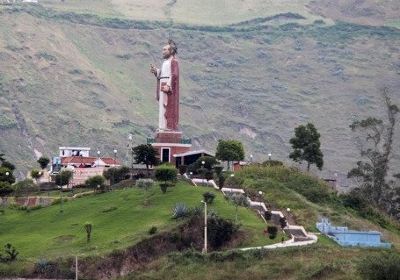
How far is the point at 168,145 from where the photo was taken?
99562 millimetres

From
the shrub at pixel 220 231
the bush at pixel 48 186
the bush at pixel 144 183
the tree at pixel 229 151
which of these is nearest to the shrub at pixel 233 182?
the bush at pixel 144 183

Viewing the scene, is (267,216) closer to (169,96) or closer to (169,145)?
(169,145)

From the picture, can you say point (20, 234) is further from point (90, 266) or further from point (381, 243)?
point (381, 243)

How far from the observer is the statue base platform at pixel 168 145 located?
99.3 meters

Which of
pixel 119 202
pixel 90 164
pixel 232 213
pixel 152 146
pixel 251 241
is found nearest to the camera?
pixel 251 241

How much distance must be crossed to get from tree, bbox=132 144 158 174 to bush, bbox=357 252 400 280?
33.5 meters

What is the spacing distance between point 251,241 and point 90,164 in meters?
36.1

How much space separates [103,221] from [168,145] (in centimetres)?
2280

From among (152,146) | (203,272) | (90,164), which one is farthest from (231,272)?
(90,164)

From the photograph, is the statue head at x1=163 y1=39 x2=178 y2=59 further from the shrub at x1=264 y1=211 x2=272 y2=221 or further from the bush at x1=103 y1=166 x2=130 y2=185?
the shrub at x1=264 y1=211 x2=272 y2=221

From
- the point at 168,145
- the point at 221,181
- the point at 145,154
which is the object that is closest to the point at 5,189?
the point at 145,154

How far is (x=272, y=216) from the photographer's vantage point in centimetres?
8012

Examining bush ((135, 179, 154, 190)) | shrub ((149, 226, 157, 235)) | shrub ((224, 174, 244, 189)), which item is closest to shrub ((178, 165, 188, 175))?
shrub ((224, 174, 244, 189))

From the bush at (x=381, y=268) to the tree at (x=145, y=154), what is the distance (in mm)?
33524
